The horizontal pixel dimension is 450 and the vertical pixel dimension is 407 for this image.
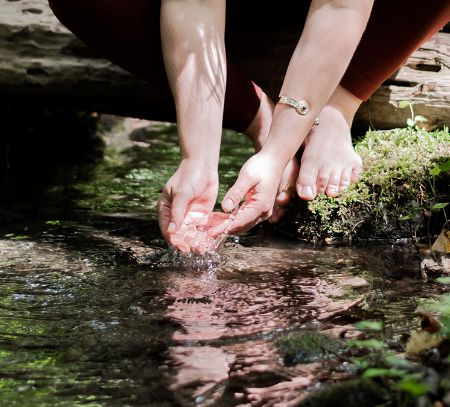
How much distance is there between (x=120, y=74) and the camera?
3.45 m

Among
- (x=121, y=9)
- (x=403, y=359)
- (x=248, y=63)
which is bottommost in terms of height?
(x=403, y=359)

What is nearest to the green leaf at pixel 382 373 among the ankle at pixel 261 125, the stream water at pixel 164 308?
the stream water at pixel 164 308

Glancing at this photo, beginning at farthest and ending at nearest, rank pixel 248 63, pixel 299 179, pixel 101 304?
pixel 248 63
pixel 299 179
pixel 101 304

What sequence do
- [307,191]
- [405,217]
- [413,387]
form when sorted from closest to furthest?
1. [413,387]
2. [405,217]
3. [307,191]

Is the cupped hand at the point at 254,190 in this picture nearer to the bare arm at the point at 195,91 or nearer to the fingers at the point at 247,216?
the fingers at the point at 247,216

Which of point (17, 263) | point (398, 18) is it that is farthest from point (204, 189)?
point (398, 18)

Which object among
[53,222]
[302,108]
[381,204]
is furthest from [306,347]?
[53,222]

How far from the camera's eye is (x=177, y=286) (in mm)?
2168

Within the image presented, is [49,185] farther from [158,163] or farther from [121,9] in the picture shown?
[121,9]

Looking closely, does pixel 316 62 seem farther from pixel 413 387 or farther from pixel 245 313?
pixel 413 387

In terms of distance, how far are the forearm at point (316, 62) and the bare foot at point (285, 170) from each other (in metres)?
0.37

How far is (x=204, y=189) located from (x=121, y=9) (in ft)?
2.79

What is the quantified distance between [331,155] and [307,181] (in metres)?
0.17

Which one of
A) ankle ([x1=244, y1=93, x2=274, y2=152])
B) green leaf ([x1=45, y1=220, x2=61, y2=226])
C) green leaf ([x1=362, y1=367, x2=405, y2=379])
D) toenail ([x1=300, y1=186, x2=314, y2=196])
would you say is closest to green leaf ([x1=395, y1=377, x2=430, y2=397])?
green leaf ([x1=362, y1=367, x2=405, y2=379])
